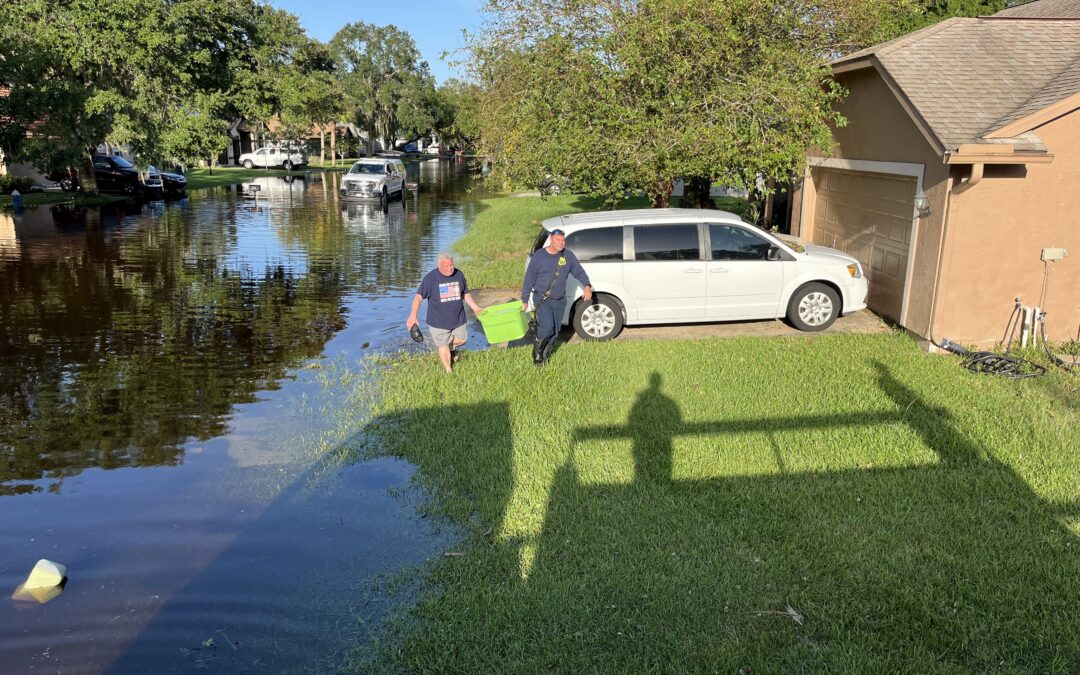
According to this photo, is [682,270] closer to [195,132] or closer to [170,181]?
[195,132]

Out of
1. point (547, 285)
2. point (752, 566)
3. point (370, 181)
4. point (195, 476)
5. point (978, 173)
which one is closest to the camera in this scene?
point (752, 566)

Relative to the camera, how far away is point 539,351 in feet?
33.1

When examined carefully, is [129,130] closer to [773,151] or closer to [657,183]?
[657,183]

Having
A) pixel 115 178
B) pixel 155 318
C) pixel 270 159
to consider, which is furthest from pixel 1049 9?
pixel 270 159

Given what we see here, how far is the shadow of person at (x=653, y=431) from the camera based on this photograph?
6922 mm

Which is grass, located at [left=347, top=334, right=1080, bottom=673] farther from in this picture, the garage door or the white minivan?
the garage door

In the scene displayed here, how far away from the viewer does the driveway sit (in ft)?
38.4

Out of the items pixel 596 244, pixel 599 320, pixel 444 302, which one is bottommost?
pixel 599 320

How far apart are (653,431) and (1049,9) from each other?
15.3m

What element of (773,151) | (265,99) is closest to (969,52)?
(773,151)

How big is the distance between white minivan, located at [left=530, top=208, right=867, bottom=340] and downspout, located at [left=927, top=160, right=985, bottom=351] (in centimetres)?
134

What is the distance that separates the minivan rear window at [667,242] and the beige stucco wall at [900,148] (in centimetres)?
294

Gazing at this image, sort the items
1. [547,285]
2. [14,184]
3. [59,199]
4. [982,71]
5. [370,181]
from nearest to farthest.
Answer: [547,285] → [982,71] → [59,199] → [370,181] → [14,184]

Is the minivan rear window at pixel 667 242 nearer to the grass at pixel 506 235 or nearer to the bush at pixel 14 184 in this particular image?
the grass at pixel 506 235
